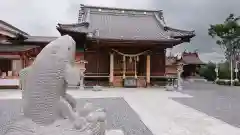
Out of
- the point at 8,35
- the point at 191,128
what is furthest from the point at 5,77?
the point at 191,128

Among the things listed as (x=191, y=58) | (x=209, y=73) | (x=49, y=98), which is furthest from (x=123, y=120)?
(x=191, y=58)

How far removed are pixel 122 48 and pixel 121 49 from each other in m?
0.10

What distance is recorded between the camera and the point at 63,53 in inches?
100.0

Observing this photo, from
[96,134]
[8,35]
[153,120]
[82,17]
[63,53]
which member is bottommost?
[153,120]

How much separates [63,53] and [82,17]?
1591 cm

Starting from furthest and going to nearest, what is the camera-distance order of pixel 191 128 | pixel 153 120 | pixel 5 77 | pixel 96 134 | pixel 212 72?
1. pixel 212 72
2. pixel 5 77
3. pixel 153 120
4. pixel 191 128
5. pixel 96 134

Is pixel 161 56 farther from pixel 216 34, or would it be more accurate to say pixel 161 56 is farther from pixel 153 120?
pixel 216 34

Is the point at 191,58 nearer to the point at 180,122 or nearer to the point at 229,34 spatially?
the point at 229,34

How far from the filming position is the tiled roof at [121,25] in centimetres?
1401

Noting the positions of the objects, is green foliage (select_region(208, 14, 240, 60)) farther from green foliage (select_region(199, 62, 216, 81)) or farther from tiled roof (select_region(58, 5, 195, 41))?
tiled roof (select_region(58, 5, 195, 41))

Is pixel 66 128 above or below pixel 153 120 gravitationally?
above

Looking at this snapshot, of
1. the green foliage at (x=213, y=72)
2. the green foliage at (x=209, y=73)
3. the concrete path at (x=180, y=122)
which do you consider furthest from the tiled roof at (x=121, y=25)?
the green foliage at (x=209, y=73)

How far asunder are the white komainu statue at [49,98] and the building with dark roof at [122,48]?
10470 millimetres

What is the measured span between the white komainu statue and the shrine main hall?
10.5 m
